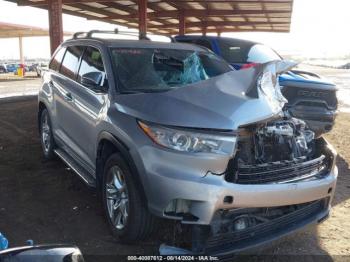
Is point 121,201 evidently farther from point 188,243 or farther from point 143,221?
point 188,243

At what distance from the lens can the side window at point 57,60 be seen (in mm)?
5789

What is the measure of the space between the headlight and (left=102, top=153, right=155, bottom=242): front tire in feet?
1.58

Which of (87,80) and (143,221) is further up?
(87,80)

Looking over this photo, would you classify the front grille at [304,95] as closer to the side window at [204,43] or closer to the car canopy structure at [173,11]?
the side window at [204,43]

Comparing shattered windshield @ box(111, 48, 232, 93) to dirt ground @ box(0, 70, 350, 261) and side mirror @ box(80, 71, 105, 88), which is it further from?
dirt ground @ box(0, 70, 350, 261)

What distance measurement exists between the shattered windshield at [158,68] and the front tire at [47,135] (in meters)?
2.00

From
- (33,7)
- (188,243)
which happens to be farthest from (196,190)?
(33,7)

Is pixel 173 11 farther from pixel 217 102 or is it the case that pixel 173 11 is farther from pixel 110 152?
pixel 217 102

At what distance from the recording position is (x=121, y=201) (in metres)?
3.62

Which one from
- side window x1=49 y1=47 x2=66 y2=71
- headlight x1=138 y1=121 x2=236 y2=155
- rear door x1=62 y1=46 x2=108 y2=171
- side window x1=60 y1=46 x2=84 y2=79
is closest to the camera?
headlight x1=138 y1=121 x2=236 y2=155

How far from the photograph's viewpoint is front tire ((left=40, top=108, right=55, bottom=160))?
228 inches

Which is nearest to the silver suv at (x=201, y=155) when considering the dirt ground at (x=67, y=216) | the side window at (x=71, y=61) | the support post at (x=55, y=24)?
the dirt ground at (x=67, y=216)

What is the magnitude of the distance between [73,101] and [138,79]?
0.98m

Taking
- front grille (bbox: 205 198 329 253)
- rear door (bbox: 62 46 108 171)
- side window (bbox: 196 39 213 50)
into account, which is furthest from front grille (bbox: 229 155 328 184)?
side window (bbox: 196 39 213 50)
